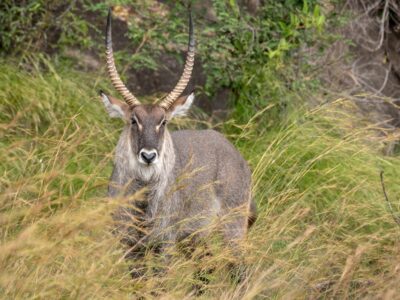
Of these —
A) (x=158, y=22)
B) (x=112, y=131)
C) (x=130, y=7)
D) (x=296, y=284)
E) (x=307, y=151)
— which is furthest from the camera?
(x=130, y=7)

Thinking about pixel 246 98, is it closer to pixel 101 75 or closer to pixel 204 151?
pixel 101 75

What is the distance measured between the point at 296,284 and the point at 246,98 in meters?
4.17

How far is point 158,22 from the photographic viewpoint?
909cm

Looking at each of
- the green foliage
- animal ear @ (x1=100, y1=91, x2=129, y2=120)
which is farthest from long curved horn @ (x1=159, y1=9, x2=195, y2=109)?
the green foliage

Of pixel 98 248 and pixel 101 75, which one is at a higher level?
pixel 98 248

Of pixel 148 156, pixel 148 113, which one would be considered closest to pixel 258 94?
pixel 148 113

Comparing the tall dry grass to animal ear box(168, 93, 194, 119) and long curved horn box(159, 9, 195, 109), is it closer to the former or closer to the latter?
animal ear box(168, 93, 194, 119)

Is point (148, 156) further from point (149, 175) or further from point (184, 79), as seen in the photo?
point (184, 79)

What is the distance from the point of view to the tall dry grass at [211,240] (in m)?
4.22

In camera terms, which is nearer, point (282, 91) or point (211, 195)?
point (211, 195)

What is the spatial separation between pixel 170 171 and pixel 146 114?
0.46m

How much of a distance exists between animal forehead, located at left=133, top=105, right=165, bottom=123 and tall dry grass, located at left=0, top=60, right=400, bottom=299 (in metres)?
0.44

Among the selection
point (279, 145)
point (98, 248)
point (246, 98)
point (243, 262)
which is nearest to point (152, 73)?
point (246, 98)

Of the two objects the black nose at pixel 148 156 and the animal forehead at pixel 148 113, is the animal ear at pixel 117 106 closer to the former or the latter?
the animal forehead at pixel 148 113
